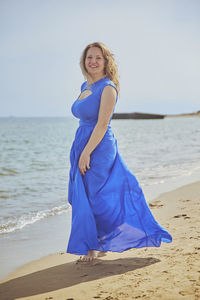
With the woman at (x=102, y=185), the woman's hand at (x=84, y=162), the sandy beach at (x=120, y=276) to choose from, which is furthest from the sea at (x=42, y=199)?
the woman's hand at (x=84, y=162)

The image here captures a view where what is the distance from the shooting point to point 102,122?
2.94 meters

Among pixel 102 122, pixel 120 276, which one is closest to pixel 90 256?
pixel 120 276

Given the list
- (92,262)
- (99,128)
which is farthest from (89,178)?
(92,262)

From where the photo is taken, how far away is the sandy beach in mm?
2400

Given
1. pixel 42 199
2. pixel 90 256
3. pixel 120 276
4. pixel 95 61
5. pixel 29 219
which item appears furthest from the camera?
pixel 42 199

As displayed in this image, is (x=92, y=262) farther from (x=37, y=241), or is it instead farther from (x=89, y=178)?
(x=37, y=241)

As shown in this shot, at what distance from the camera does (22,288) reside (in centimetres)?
276

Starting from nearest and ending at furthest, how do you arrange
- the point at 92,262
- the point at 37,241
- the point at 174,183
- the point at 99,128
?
the point at 99,128 → the point at 92,262 → the point at 37,241 → the point at 174,183

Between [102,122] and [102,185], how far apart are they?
21.3 inches

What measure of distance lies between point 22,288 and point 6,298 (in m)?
0.20

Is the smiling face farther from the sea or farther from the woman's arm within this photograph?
the sea

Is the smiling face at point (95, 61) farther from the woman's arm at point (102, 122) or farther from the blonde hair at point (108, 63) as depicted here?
the woman's arm at point (102, 122)

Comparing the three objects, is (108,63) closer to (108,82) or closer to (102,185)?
(108,82)

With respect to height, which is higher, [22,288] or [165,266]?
[165,266]
